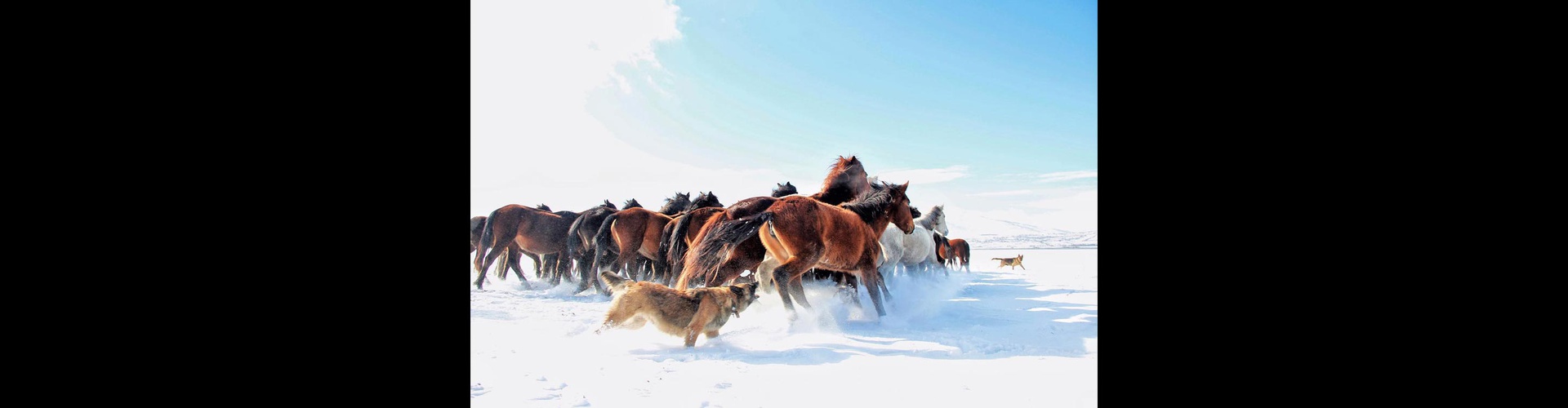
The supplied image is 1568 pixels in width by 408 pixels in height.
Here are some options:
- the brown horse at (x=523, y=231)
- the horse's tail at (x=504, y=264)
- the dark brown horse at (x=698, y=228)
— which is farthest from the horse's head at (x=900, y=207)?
the horse's tail at (x=504, y=264)

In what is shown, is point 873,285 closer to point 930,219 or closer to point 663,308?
point 663,308

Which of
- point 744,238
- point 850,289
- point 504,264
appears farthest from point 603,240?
point 504,264

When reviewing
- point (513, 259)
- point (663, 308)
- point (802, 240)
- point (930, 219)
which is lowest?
point (513, 259)

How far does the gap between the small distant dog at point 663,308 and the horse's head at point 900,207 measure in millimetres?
3115

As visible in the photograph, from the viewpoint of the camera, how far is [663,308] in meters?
3.80

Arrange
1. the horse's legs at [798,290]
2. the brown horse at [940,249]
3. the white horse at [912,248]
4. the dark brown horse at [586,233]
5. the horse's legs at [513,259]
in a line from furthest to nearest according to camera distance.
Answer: the brown horse at [940,249], the horse's legs at [513,259], the white horse at [912,248], the dark brown horse at [586,233], the horse's legs at [798,290]

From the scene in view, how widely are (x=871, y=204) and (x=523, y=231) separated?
7.33 m

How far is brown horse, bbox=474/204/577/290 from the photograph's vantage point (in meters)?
10.8

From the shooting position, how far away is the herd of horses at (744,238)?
5.25 m

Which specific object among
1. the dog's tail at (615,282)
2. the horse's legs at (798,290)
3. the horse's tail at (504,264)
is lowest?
the horse's tail at (504,264)

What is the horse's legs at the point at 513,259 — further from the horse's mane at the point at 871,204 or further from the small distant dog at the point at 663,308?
the small distant dog at the point at 663,308
